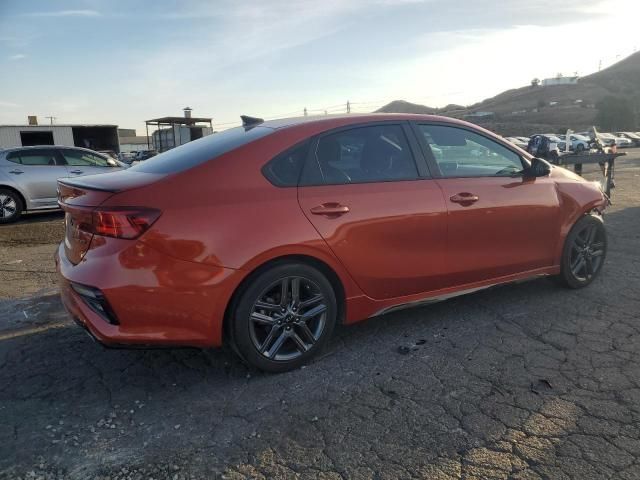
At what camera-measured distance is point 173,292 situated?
112 inches

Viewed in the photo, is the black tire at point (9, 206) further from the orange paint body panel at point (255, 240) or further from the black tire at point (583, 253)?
the black tire at point (583, 253)

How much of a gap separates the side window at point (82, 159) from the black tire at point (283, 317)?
914 cm

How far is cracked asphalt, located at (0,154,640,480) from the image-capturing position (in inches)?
93.5

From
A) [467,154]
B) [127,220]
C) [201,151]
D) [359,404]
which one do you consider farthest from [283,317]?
[467,154]

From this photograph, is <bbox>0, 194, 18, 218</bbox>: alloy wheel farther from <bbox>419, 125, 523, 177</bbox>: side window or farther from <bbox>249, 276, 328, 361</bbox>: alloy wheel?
<bbox>419, 125, 523, 177</bbox>: side window

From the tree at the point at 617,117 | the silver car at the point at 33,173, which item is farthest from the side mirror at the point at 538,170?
the tree at the point at 617,117

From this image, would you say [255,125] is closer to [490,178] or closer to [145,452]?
[490,178]

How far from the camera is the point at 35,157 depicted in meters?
10.3

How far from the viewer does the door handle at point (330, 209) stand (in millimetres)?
3206

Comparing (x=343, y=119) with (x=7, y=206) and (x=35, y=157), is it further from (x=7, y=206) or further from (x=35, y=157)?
(x=35, y=157)

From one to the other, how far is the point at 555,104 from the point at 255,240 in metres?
114

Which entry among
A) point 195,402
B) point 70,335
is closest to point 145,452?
point 195,402

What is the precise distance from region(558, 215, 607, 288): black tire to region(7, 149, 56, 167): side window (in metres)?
9.86

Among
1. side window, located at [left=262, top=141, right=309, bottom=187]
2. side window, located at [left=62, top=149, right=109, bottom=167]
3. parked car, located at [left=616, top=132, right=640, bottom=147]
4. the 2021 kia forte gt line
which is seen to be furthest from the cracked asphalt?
parked car, located at [left=616, top=132, right=640, bottom=147]
